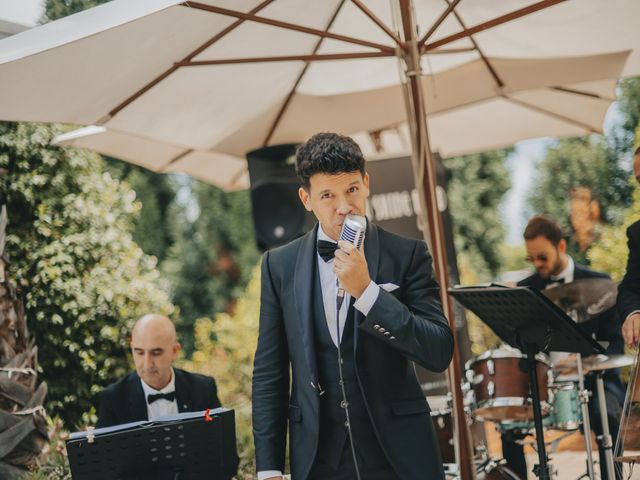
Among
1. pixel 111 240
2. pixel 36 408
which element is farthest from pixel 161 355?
pixel 111 240

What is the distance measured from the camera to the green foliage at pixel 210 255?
17125mm

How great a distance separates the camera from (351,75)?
6.90 m

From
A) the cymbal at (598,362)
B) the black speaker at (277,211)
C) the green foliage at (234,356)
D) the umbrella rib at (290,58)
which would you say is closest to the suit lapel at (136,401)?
the umbrella rib at (290,58)

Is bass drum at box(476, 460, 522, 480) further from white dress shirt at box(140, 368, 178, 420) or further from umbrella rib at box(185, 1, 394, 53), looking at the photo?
umbrella rib at box(185, 1, 394, 53)

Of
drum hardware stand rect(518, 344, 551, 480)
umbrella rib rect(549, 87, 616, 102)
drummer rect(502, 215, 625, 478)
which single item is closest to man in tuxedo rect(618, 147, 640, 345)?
drum hardware stand rect(518, 344, 551, 480)

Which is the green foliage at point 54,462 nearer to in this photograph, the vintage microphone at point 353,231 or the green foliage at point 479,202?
the vintage microphone at point 353,231

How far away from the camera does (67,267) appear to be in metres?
6.52

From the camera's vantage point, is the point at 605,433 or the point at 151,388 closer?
the point at 151,388

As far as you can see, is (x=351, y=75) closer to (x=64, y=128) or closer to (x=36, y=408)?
(x=64, y=128)

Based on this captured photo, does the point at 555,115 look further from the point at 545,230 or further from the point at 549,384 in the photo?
the point at 549,384

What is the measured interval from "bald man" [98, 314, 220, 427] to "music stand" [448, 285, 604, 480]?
197 cm

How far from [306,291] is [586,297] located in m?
3.00

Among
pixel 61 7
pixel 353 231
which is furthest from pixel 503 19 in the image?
pixel 61 7

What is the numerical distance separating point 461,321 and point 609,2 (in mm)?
3623
